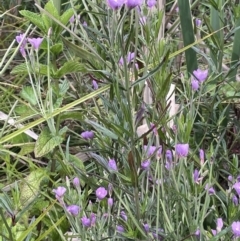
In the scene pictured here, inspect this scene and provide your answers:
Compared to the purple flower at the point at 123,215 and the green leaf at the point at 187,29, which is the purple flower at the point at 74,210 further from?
the green leaf at the point at 187,29

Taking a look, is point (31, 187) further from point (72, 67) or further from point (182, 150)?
point (182, 150)

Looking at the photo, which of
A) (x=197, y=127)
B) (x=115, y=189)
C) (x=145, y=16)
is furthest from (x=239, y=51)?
(x=115, y=189)

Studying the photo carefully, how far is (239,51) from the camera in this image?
1.11 meters

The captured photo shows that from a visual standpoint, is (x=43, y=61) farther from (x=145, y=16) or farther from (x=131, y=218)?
(x=131, y=218)

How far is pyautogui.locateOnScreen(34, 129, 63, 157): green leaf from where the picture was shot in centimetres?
94

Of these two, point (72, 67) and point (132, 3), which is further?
point (72, 67)

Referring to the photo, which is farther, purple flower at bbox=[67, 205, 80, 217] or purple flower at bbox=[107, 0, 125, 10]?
purple flower at bbox=[67, 205, 80, 217]

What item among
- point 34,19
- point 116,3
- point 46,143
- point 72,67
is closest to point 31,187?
point 46,143

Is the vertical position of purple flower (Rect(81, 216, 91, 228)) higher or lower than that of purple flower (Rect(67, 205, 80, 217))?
lower

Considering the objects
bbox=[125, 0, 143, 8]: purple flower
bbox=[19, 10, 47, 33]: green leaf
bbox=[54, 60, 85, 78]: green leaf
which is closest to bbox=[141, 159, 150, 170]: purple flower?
bbox=[125, 0, 143, 8]: purple flower

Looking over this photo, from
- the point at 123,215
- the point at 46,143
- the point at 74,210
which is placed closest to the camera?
the point at 74,210

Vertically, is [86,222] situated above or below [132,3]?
below

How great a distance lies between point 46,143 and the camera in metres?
0.96

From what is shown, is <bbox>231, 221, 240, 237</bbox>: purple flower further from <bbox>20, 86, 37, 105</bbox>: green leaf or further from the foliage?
<bbox>20, 86, 37, 105</bbox>: green leaf
